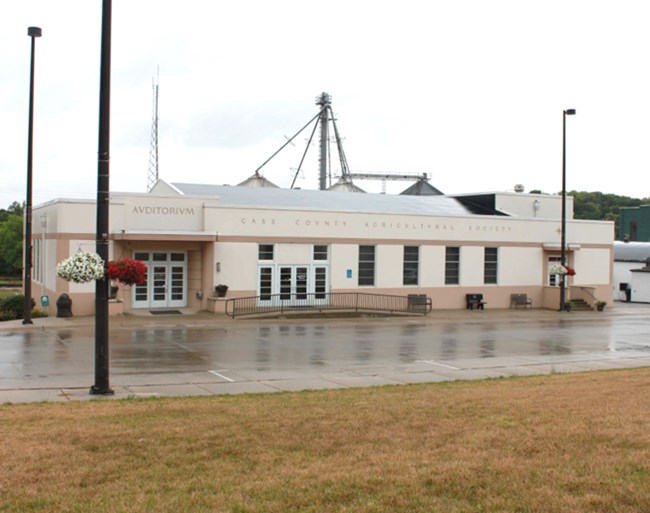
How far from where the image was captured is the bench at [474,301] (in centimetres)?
4012

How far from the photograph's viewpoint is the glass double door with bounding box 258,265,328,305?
116 ft

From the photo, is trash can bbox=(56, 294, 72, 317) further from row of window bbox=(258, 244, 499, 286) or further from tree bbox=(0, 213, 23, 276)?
tree bbox=(0, 213, 23, 276)

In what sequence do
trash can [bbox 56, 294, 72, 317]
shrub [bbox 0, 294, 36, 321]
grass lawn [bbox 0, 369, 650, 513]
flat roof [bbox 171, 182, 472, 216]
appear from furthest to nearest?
flat roof [bbox 171, 182, 472, 216] < shrub [bbox 0, 294, 36, 321] < trash can [bbox 56, 294, 72, 317] < grass lawn [bbox 0, 369, 650, 513]

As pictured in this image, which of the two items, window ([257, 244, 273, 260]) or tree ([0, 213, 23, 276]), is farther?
tree ([0, 213, 23, 276])

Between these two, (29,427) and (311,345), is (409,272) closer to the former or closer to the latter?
(311,345)

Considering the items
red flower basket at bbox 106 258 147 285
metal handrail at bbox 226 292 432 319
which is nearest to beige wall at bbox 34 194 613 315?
metal handrail at bbox 226 292 432 319

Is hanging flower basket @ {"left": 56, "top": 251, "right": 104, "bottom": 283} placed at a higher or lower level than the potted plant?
higher

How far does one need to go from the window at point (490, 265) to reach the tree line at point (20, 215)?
60.4m

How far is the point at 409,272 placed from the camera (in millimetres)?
39000

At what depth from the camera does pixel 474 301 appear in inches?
1581

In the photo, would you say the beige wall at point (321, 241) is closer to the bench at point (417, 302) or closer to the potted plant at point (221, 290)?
the potted plant at point (221, 290)

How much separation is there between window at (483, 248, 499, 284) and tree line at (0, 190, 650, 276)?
60447mm

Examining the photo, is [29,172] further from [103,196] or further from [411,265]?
[411,265]

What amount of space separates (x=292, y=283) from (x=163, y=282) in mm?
6037
